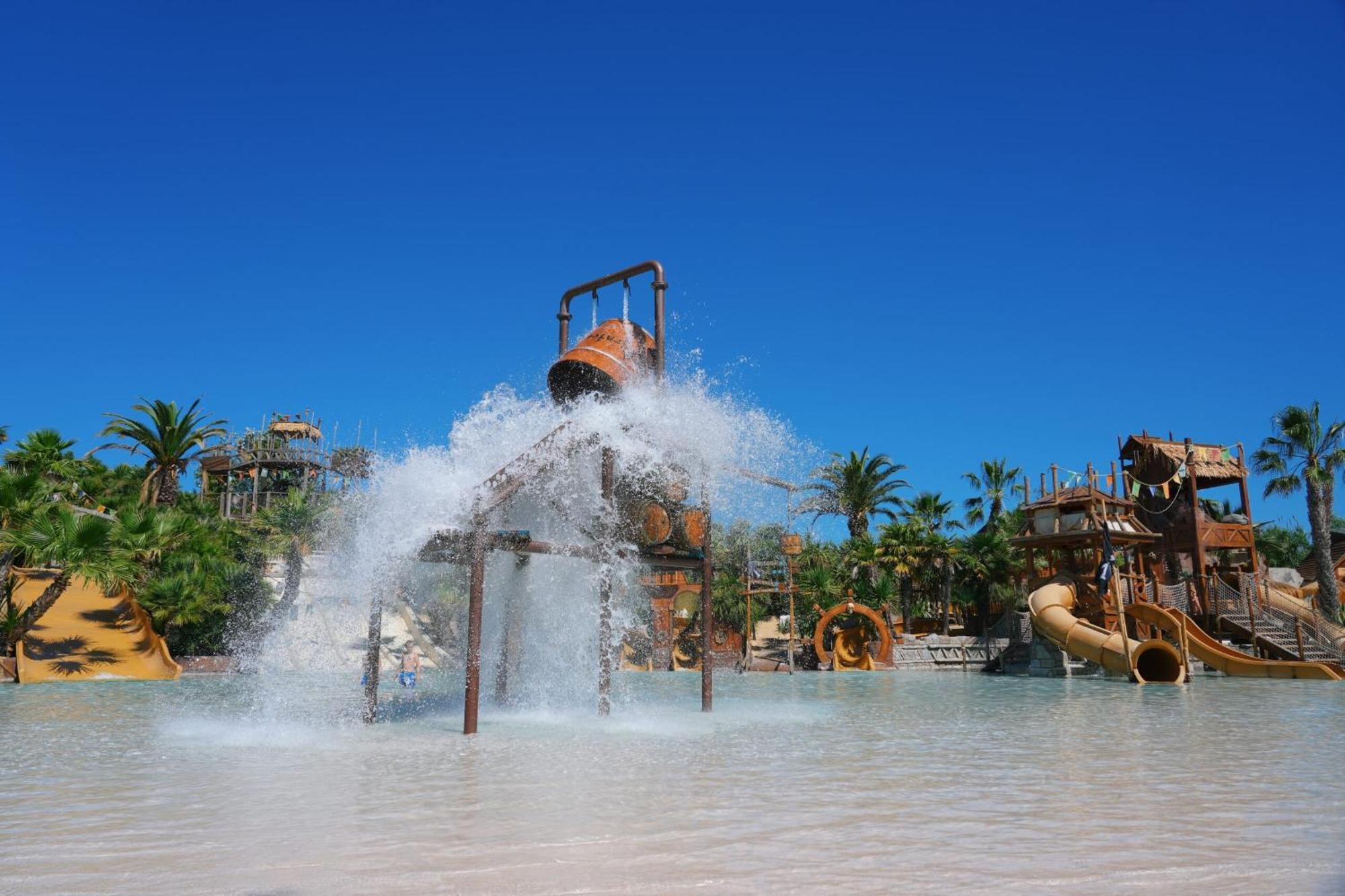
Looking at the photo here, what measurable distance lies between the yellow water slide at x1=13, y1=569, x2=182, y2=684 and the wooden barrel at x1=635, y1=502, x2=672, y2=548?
697 inches

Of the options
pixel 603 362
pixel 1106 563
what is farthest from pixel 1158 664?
pixel 603 362

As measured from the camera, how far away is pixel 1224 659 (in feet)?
85.4

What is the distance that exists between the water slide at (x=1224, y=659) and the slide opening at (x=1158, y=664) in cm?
93

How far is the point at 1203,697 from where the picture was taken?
705 inches

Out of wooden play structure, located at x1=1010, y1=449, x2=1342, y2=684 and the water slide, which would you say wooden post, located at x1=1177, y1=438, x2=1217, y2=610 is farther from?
the water slide

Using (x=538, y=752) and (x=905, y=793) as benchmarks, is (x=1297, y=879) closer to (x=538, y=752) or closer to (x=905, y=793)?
(x=905, y=793)

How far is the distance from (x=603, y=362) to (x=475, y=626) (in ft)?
12.5

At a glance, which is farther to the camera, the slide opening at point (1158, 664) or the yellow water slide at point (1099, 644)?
the yellow water slide at point (1099, 644)

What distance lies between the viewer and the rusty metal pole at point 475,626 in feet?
33.2

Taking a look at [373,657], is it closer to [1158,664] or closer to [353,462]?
[353,462]

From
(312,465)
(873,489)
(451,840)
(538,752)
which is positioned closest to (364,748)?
(538,752)

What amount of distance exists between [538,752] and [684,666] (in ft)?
80.4

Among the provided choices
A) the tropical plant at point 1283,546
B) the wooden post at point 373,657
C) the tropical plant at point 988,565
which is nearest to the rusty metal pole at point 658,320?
the wooden post at point 373,657

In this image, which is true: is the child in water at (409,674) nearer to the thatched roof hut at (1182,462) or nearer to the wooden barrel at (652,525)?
the wooden barrel at (652,525)
